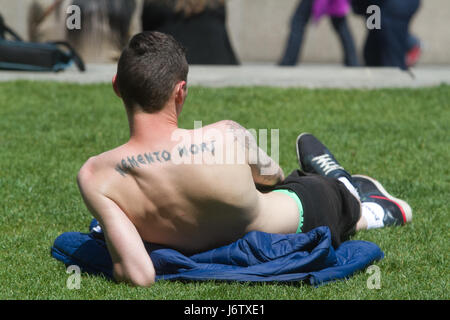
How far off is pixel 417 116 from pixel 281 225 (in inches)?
172

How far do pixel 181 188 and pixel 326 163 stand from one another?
169cm

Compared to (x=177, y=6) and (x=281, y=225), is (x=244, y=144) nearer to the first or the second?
(x=281, y=225)

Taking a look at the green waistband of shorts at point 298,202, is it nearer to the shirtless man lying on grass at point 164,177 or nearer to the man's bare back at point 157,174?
the shirtless man lying on grass at point 164,177

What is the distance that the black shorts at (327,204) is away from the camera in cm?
413

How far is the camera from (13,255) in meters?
4.28

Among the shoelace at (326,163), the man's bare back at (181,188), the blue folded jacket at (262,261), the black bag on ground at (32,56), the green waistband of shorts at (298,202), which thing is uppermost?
the man's bare back at (181,188)

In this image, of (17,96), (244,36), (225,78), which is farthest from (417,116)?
(244,36)

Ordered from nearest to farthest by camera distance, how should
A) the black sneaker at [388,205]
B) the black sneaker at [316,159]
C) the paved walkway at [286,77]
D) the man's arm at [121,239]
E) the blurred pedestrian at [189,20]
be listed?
the man's arm at [121,239] < the black sneaker at [388,205] < the black sneaker at [316,159] < the paved walkway at [286,77] < the blurred pedestrian at [189,20]

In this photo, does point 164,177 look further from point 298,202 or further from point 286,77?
point 286,77

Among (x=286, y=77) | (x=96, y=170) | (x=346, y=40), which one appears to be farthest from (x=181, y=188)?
(x=346, y=40)

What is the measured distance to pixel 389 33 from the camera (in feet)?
34.7

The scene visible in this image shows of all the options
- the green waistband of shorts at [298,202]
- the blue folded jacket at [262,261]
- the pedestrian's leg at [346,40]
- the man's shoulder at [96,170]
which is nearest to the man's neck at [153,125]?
the man's shoulder at [96,170]

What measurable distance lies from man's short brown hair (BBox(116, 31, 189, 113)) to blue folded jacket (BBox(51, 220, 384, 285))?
0.76 metres

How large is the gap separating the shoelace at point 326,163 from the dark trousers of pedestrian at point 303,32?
19.3ft
